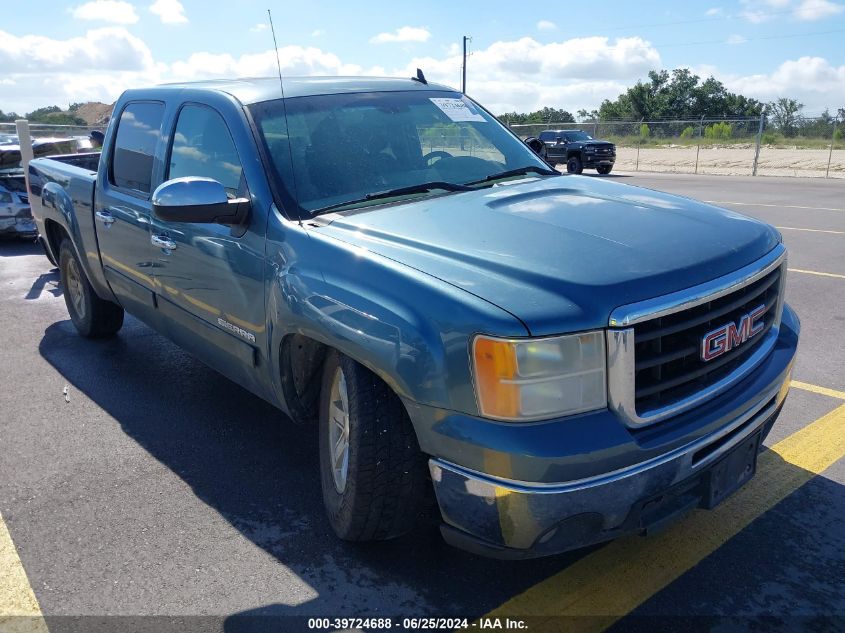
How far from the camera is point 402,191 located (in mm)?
3510

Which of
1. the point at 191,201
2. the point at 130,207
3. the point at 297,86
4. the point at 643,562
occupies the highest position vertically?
the point at 297,86

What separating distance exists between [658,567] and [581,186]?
173cm

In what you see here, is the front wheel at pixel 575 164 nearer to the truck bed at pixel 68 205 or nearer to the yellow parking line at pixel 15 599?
the truck bed at pixel 68 205

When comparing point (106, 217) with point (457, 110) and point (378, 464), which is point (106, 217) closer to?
point (457, 110)

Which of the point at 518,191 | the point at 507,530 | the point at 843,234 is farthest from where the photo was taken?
the point at 843,234

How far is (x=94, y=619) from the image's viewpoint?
276 centimetres

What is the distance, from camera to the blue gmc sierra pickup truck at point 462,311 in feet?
7.75

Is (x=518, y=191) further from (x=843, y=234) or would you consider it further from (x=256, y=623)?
(x=843, y=234)

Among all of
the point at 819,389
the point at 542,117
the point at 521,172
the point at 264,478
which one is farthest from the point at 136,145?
the point at 542,117

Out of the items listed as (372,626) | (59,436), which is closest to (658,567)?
(372,626)

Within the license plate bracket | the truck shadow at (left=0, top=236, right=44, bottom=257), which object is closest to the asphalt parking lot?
the license plate bracket

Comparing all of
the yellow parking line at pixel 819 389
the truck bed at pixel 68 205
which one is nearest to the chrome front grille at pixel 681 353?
the yellow parking line at pixel 819 389

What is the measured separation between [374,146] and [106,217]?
2079 millimetres

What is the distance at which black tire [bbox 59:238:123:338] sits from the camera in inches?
232
